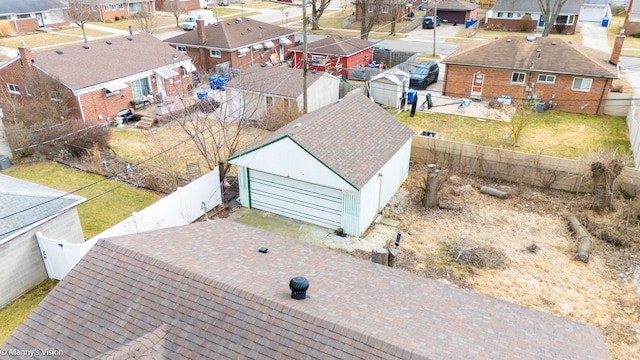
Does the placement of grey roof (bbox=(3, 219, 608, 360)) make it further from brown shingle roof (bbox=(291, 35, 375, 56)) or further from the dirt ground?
brown shingle roof (bbox=(291, 35, 375, 56))

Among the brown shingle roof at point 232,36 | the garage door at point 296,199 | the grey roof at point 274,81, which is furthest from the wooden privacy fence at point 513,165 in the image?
the brown shingle roof at point 232,36

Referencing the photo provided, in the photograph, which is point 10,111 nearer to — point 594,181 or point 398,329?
point 398,329

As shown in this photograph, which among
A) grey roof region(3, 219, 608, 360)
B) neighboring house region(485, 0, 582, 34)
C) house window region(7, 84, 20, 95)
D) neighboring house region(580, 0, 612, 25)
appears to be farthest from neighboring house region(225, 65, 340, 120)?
neighboring house region(580, 0, 612, 25)

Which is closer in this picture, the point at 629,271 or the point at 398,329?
the point at 398,329

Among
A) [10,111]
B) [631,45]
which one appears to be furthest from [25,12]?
[631,45]

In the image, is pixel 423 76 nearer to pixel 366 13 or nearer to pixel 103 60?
pixel 103 60

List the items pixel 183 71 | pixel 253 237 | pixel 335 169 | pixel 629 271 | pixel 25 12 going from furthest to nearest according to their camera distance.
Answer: pixel 25 12 → pixel 183 71 → pixel 335 169 → pixel 629 271 → pixel 253 237
